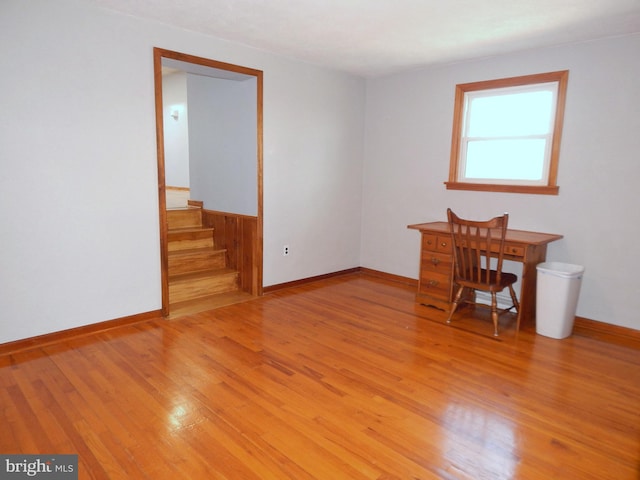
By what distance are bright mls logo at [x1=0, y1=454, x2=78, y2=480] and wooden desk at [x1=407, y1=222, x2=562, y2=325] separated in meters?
3.18

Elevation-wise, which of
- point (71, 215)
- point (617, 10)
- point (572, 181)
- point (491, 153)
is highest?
point (617, 10)

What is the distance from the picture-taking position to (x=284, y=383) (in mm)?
2602

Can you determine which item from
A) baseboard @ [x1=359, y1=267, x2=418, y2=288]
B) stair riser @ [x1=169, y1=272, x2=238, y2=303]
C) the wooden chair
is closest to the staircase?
stair riser @ [x1=169, y1=272, x2=238, y2=303]

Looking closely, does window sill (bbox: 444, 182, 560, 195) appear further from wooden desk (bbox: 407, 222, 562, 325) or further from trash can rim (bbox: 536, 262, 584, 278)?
trash can rim (bbox: 536, 262, 584, 278)

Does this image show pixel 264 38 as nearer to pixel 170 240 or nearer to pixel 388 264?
pixel 170 240

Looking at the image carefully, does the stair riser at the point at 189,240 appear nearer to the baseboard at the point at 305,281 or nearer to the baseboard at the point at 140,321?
the baseboard at the point at 305,281

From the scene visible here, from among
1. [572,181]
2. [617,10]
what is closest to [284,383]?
[572,181]

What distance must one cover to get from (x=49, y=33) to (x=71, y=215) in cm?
125

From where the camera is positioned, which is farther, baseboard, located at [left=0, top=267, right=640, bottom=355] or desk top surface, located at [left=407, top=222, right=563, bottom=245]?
desk top surface, located at [left=407, top=222, right=563, bottom=245]

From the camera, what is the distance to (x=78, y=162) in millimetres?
3086

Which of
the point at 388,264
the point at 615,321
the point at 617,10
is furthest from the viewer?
the point at 388,264

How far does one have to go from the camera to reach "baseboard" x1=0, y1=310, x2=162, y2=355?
2.94 metres

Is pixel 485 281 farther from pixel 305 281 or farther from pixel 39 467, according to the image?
pixel 39 467

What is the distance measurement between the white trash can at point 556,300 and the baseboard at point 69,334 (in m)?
3.23
